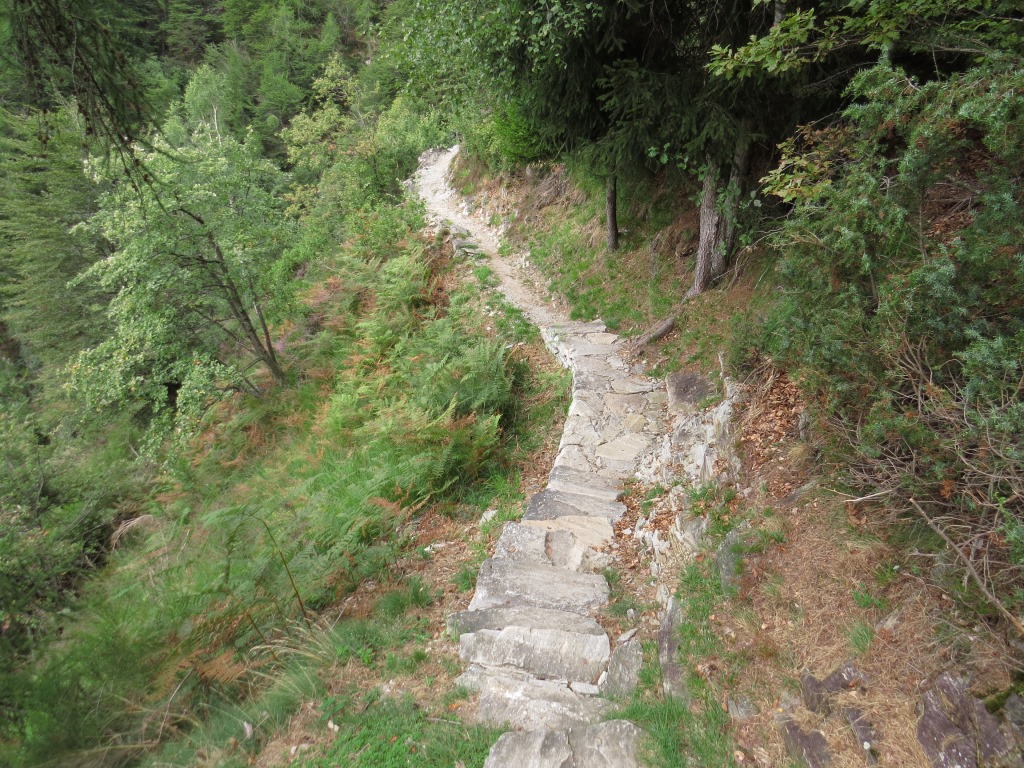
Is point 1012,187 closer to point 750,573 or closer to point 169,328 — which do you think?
point 750,573

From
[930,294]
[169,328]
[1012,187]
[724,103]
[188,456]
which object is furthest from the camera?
[188,456]

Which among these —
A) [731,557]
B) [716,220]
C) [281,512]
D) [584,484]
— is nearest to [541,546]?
[584,484]

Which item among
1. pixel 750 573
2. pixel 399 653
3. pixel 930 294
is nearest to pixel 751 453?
pixel 750 573

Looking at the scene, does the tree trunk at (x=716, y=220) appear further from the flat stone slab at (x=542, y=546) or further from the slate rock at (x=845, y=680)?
the slate rock at (x=845, y=680)

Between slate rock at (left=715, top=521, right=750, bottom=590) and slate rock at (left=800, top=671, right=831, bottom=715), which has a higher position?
slate rock at (left=800, top=671, right=831, bottom=715)

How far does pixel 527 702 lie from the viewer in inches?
166

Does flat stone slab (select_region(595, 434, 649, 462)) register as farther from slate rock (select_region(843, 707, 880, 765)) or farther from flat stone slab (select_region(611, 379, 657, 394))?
slate rock (select_region(843, 707, 880, 765))

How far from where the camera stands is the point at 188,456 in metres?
13.1

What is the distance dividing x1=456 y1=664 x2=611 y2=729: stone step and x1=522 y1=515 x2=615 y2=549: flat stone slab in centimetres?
178

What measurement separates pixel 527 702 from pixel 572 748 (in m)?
0.64

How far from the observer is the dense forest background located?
3256 mm

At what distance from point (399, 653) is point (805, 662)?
3409mm

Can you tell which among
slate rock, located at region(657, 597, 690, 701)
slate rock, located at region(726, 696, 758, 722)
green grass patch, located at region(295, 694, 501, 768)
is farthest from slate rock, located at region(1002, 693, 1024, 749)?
green grass patch, located at region(295, 694, 501, 768)

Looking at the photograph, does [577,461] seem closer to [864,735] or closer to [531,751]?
[531,751]
